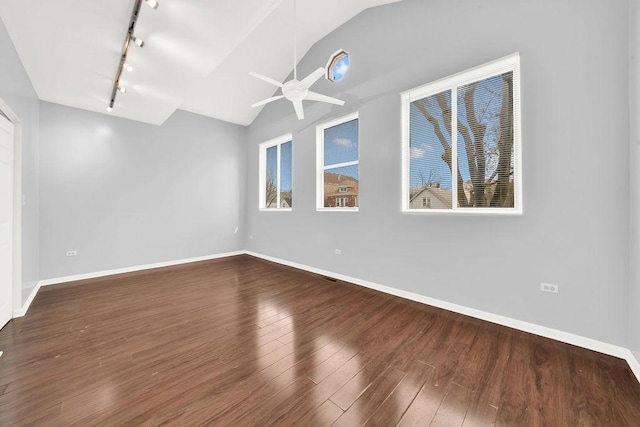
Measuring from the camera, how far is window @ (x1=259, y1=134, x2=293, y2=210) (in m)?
5.61

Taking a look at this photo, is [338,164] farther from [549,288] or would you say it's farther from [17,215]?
[17,215]

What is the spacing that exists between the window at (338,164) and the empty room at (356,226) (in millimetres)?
44

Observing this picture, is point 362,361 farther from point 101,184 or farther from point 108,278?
point 101,184

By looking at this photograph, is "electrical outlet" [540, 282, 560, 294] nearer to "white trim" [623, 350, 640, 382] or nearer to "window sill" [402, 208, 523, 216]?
"white trim" [623, 350, 640, 382]

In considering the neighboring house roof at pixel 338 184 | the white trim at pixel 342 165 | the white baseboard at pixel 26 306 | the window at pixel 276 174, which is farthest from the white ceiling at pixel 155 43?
the white baseboard at pixel 26 306

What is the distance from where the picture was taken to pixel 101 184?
4.54m

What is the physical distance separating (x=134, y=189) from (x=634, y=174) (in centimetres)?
698

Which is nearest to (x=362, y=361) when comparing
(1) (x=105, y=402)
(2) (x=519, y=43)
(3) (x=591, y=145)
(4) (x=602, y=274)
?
(1) (x=105, y=402)

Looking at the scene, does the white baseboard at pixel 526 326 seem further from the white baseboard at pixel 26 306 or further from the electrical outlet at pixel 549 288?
the white baseboard at pixel 26 306

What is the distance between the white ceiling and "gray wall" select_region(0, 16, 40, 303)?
21 cm

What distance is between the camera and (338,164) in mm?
4434

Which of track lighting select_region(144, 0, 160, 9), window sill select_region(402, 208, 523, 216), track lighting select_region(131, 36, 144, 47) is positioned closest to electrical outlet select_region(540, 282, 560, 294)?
window sill select_region(402, 208, 523, 216)

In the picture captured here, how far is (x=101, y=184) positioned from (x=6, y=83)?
240 cm

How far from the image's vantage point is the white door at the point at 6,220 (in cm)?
251
